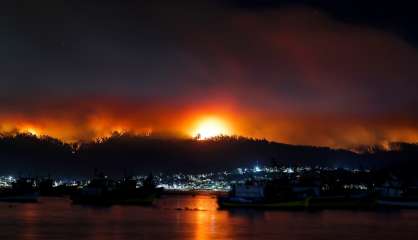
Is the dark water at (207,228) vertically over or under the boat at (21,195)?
under

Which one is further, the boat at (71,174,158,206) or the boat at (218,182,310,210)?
the boat at (71,174,158,206)

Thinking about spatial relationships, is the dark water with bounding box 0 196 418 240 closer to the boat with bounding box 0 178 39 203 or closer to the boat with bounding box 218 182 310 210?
the boat with bounding box 218 182 310 210

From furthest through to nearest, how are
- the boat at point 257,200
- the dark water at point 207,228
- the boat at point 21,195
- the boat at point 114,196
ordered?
the boat at point 21,195 → the boat at point 114,196 → the boat at point 257,200 → the dark water at point 207,228

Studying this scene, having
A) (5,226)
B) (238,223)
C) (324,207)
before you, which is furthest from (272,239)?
(324,207)

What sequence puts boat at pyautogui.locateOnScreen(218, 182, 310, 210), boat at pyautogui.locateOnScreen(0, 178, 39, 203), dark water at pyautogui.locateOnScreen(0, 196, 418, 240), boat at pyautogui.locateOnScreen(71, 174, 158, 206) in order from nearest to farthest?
dark water at pyautogui.locateOnScreen(0, 196, 418, 240), boat at pyautogui.locateOnScreen(218, 182, 310, 210), boat at pyautogui.locateOnScreen(71, 174, 158, 206), boat at pyautogui.locateOnScreen(0, 178, 39, 203)

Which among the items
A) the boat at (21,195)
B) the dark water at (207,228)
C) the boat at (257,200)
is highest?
the boat at (21,195)

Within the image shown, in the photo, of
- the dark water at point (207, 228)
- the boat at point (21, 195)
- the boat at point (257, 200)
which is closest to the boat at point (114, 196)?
the boat at point (21, 195)

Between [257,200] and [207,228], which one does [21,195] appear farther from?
[207,228]

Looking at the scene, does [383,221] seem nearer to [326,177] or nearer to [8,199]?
[8,199]

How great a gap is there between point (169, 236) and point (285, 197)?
166 ft

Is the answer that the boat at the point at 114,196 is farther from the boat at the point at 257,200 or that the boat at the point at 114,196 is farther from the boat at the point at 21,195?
the boat at the point at 257,200

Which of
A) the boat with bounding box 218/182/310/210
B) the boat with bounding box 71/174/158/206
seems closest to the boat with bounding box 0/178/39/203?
the boat with bounding box 71/174/158/206

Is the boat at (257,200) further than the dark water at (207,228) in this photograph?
Yes

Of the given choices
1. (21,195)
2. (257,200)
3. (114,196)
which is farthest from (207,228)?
(21,195)
